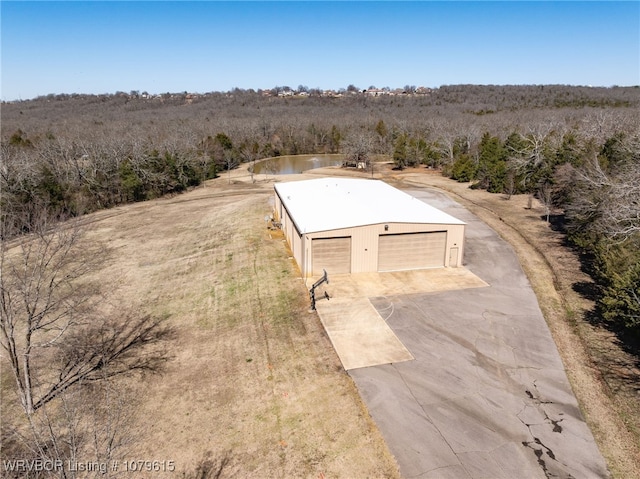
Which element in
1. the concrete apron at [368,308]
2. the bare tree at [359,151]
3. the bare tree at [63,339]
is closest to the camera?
the bare tree at [63,339]

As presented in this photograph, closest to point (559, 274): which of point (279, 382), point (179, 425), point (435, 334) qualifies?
point (435, 334)

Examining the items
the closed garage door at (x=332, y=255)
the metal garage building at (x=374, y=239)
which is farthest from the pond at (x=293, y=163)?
the closed garage door at (x=332, y=255)

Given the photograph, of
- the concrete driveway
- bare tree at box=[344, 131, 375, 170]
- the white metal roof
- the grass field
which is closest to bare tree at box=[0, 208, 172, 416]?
the grass field

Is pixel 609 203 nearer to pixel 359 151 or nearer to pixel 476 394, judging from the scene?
pixel 476 394

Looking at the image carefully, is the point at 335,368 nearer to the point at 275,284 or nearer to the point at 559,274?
the point at 275,284

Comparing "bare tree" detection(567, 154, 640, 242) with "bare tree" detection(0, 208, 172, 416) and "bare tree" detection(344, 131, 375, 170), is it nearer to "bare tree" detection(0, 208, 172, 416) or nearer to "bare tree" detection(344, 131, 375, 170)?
"bare tree" detection(0, 208, 172, 416)

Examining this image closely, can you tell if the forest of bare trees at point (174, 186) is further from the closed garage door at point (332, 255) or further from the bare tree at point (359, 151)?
the closed garage door at point (332, 255)
